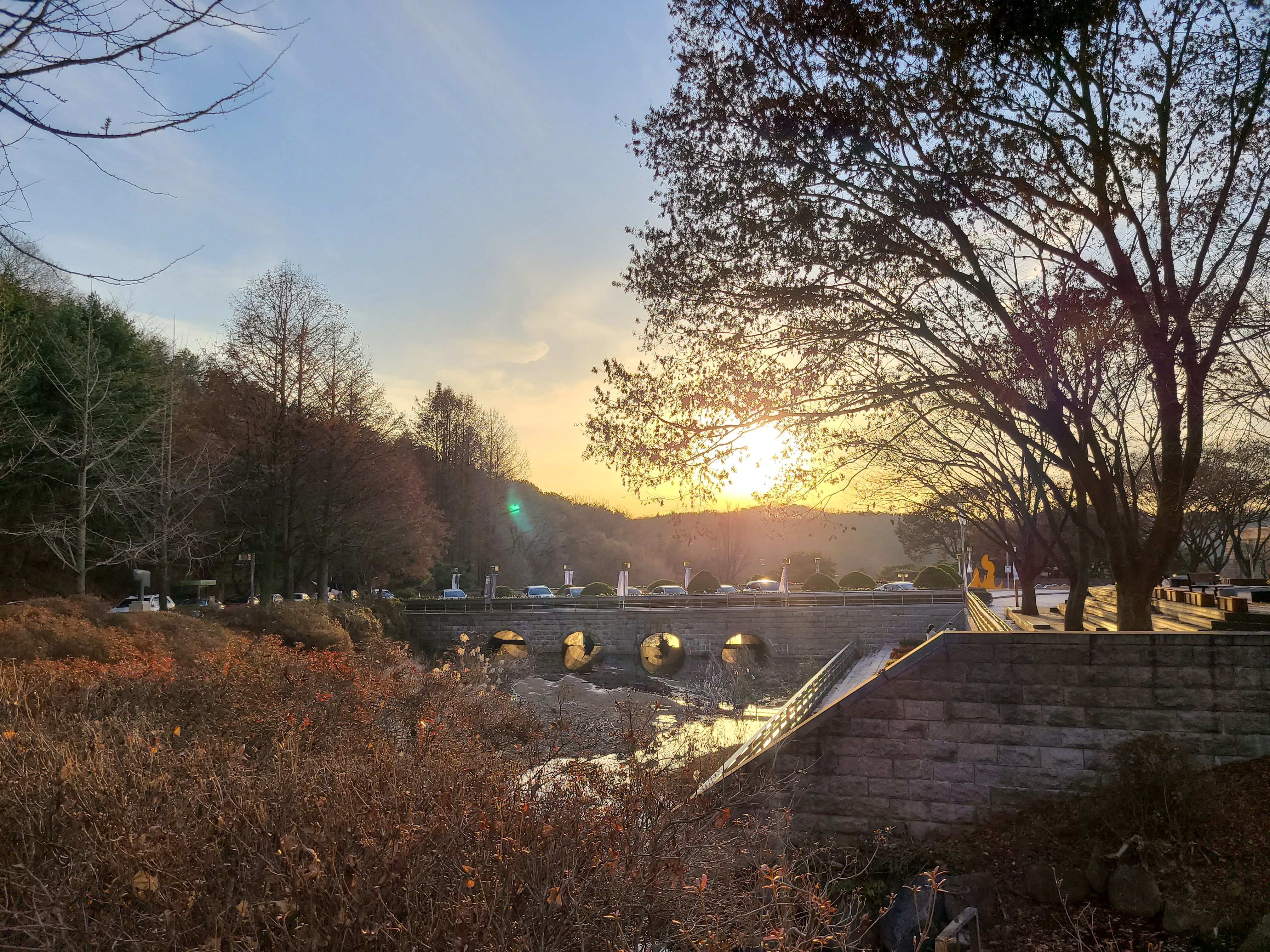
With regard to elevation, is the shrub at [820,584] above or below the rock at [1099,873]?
above

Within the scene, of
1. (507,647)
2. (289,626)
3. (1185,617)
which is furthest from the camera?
(507,647)

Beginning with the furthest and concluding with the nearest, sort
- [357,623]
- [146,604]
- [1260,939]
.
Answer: [357,623] → [146,604] → [1260,939]

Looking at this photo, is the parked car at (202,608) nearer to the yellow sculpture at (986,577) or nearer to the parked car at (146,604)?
the parked car at (146,604)

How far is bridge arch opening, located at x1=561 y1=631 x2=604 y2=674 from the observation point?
37.7m

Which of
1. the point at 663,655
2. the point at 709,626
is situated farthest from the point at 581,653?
the point at 709,626

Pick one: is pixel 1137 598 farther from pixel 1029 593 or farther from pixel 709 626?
pixel 709 626

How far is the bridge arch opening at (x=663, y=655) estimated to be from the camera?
122 ft

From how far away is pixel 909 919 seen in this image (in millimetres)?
8375

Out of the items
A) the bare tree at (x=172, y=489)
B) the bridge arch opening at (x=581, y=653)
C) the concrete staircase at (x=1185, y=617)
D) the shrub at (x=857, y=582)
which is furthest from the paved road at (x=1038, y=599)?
the bare tree at (x=172, y=489)

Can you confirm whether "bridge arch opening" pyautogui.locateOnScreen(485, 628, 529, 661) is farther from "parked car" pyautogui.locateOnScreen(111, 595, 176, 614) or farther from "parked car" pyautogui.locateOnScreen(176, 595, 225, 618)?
"parked car" pyautogui.locateOnScreen(111, 595, 176, 614)

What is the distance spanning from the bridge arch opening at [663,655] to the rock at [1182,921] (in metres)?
28.4

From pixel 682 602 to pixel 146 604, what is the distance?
21.7m

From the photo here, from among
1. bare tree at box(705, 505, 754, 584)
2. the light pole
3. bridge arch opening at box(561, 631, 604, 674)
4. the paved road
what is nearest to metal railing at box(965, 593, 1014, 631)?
the paved road

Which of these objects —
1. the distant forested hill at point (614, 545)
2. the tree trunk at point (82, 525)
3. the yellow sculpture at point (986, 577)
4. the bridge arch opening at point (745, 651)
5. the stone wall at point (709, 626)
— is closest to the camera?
the tree trunk at point (82, 525)
